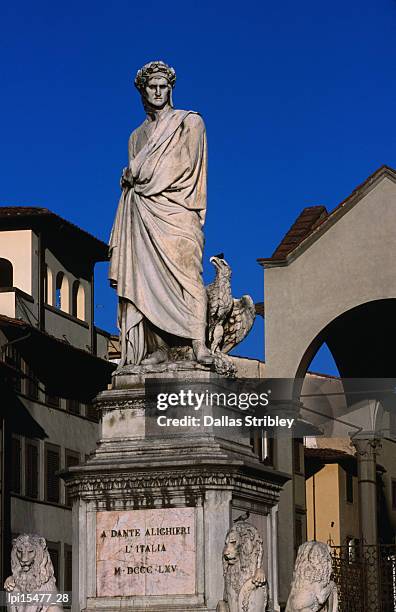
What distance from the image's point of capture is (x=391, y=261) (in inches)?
1326

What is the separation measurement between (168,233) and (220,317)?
104cm

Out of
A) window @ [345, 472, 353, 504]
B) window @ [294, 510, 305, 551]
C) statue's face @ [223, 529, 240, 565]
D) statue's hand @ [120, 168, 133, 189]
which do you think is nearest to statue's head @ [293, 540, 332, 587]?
statue's face @ [223, 529, 240, 565]

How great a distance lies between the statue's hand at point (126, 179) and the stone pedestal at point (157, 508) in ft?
6.88

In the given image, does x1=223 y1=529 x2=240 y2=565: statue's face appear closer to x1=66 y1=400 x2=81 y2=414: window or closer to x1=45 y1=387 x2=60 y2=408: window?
x1=45 y1=387 x2=60 y2=408: window

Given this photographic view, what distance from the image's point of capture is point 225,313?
60.3 ft

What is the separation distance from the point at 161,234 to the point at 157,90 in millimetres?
1544

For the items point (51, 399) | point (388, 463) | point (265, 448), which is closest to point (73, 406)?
point (51, 399)

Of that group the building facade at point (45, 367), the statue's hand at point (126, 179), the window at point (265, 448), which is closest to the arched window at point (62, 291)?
the building facade at point (45, 367)

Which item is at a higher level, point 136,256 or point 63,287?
point 63,287

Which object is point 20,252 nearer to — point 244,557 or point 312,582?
point 244,557

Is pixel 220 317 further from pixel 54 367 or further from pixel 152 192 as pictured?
pixel 54 367

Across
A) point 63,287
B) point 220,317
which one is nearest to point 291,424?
point 220,317

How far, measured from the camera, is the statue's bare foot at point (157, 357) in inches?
706

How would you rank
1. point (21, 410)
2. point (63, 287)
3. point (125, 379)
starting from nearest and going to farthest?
point (125, 379) < point (21, 410) < point (63, 287)
